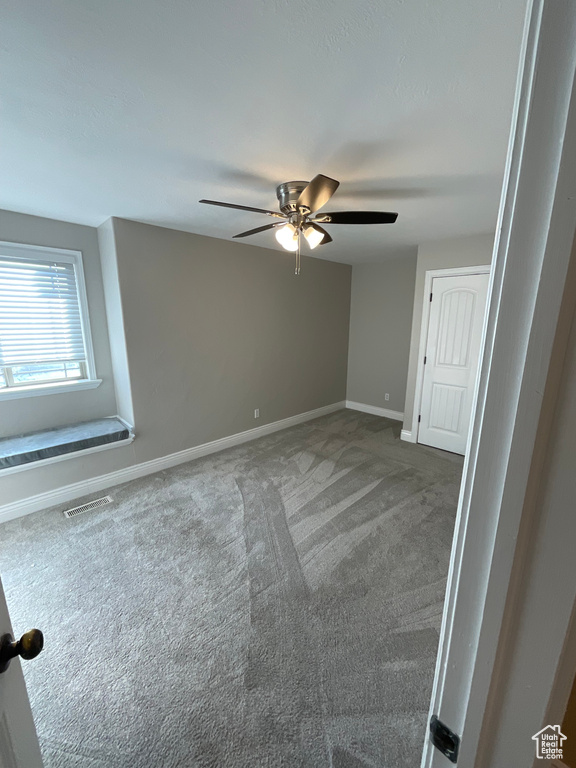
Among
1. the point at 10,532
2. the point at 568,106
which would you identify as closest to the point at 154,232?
the point at 10,532

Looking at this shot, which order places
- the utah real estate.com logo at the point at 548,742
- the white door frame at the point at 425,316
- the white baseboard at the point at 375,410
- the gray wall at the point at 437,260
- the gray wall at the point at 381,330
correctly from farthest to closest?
the white baseboard at the point at 375,410 → the gray wall at the point at 381,330 → the white door frame at the point at 425,316 → the gray wall at the point at 437,260 → the utah real estate.com logo at the point at 548,742

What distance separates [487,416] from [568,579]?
0.23 metres

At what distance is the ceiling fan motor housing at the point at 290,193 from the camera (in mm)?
1879

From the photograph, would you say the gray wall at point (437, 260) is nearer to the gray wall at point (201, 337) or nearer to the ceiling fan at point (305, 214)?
the gray wall at point (201, 337)

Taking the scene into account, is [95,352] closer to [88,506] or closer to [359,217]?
[88,506]

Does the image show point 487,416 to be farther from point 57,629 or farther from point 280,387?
point 280,387

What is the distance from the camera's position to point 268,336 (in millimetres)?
4059

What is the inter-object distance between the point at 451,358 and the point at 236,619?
10.7 feet

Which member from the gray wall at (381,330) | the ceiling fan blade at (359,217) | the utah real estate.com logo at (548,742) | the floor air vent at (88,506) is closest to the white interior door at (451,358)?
the gray wall at (381,330)

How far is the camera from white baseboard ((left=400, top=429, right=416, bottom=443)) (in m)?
3.99

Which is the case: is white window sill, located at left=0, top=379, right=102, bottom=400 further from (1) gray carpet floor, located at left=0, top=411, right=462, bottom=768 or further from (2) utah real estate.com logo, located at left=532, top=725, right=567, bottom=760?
(2) utah real estate.com logo, located at left=532, top=725, right=567, bottom=760

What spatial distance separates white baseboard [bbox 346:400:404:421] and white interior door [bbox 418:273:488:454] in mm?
939

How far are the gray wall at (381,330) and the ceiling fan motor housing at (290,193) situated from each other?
2907 millimetres

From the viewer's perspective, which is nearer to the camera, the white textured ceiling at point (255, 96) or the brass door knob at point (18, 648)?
→ the brass door knob at point (18, 648)
